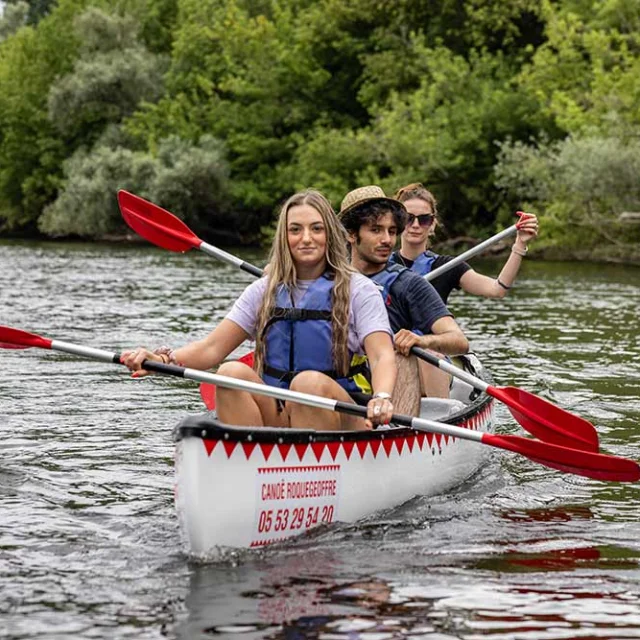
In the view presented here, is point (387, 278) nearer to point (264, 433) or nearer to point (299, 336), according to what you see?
point (299, 336)

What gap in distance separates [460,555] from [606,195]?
24249mm

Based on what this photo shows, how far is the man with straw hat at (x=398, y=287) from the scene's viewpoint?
6957 mm

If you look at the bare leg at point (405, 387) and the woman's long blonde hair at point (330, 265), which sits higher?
the woman's long blonde hair at point (330, 265)

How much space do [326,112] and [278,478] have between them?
123ft

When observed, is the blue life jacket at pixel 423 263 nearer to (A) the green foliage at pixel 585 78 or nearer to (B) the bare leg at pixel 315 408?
(B) the bare leg at pixel 315 408

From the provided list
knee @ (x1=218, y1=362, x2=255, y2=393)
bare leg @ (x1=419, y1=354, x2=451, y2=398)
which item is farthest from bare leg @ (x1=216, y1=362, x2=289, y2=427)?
bare leg @ (x1=419, y1=354, x2=451, y2=398)

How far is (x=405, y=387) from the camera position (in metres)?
7.22

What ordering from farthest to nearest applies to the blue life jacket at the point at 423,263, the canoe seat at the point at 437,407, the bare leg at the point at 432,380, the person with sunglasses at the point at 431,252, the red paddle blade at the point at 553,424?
the blue life jacket at the point at 423,263
the person with sunglasses at the point at 431,252
the bare leg at the point at 432,380
the canoe seat at the point at 437,407
the red paddle blade at the point at 553,424

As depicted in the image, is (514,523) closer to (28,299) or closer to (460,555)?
(460,555)

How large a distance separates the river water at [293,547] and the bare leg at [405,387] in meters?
0.53

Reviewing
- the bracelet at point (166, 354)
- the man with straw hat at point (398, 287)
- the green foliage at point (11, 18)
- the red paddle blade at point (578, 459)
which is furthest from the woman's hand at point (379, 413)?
the green foliage at point (11, 18)

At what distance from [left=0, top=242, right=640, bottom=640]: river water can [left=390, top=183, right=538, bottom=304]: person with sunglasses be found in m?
1.16

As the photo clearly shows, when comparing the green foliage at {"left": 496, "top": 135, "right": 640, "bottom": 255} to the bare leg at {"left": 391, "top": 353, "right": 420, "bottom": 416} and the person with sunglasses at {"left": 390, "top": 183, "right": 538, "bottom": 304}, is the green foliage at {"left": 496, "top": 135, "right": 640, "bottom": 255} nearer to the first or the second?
the person with sunglasses at {"left": 390, "top": 183, "right": 538, "bottom": 304}

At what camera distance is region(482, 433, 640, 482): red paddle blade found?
6270mm
